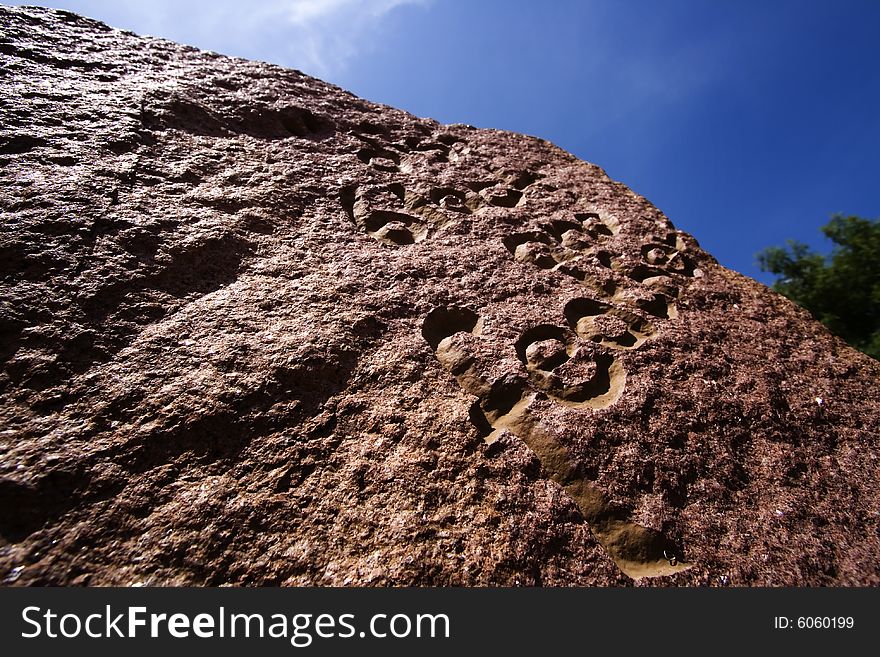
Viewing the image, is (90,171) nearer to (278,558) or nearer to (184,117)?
(184,117)

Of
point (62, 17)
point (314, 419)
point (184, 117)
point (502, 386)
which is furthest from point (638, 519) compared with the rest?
point (62, 17)

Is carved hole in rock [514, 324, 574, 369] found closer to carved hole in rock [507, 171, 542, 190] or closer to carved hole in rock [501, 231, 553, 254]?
carved hole in rock [501, 231, 553, 254]

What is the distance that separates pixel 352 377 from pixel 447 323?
482mm

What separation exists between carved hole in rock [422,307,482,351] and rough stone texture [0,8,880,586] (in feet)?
0.04

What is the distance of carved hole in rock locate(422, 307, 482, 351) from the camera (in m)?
1.79

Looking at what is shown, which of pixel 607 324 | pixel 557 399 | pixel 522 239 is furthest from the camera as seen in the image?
pixel 522 239

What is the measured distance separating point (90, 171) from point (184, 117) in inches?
24.8

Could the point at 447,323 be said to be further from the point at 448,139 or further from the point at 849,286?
the point at 849,286

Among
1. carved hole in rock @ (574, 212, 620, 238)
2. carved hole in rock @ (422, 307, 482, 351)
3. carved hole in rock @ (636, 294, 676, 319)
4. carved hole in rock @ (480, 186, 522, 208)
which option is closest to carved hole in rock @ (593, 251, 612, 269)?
carved hole in rock @ (574, 212, 620, 238)

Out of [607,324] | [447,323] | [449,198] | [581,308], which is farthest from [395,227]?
[607,324]

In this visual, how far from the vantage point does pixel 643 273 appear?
2.44 meters

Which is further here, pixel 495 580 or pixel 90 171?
pixel 90 171

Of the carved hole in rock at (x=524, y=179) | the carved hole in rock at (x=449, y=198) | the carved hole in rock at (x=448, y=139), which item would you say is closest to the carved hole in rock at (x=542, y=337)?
the carved hole in rock at (x=449, y=198)

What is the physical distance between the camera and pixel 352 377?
1.53 meters
